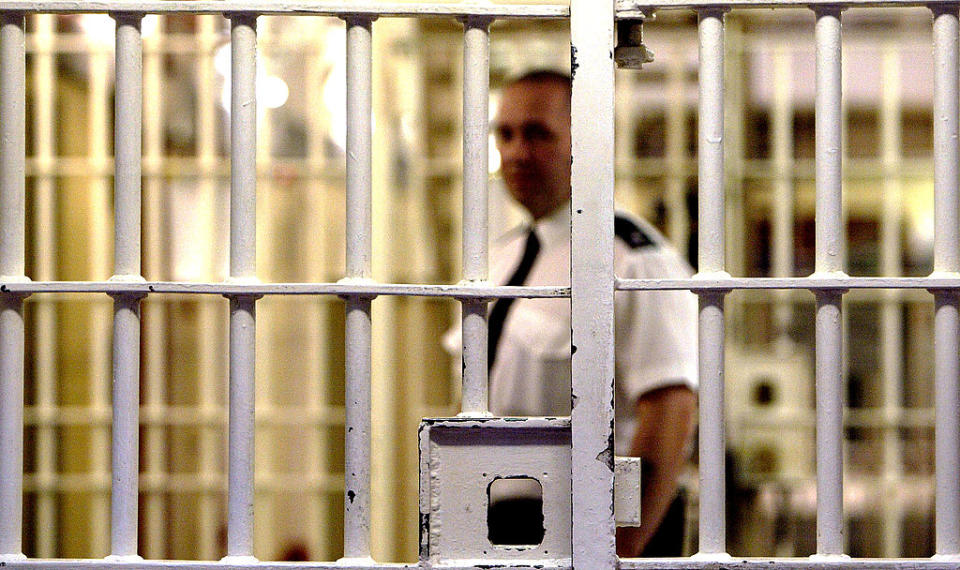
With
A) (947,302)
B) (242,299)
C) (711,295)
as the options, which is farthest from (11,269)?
(947,302)

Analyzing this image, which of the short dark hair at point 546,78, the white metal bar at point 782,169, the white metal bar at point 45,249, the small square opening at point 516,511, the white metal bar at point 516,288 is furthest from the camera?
the white metal bar at point 782,169

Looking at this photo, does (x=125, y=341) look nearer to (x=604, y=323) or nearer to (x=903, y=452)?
(x=604, y=323)

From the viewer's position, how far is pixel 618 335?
1841mm

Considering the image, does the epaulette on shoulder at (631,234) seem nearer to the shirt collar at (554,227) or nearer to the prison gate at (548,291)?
the shirt collar at (554,227)

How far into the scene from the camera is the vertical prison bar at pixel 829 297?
39.3 inches

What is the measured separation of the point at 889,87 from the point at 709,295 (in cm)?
218

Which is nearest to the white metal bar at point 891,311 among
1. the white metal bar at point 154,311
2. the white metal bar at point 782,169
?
the white metal bar at point 782,169

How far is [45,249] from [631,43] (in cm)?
221

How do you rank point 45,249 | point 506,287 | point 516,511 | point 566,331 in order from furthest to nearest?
1. point 45,249
2. point 566,331
3. point 516,511
4. point 506,287

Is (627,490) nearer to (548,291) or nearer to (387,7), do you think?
(548,291)

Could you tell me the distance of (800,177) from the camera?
2867 mm

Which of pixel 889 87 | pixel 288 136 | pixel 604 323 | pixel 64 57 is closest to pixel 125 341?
pixel 604 323

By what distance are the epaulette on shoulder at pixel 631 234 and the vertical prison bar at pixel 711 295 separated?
0.76 meters

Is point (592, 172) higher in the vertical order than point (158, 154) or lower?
lower
